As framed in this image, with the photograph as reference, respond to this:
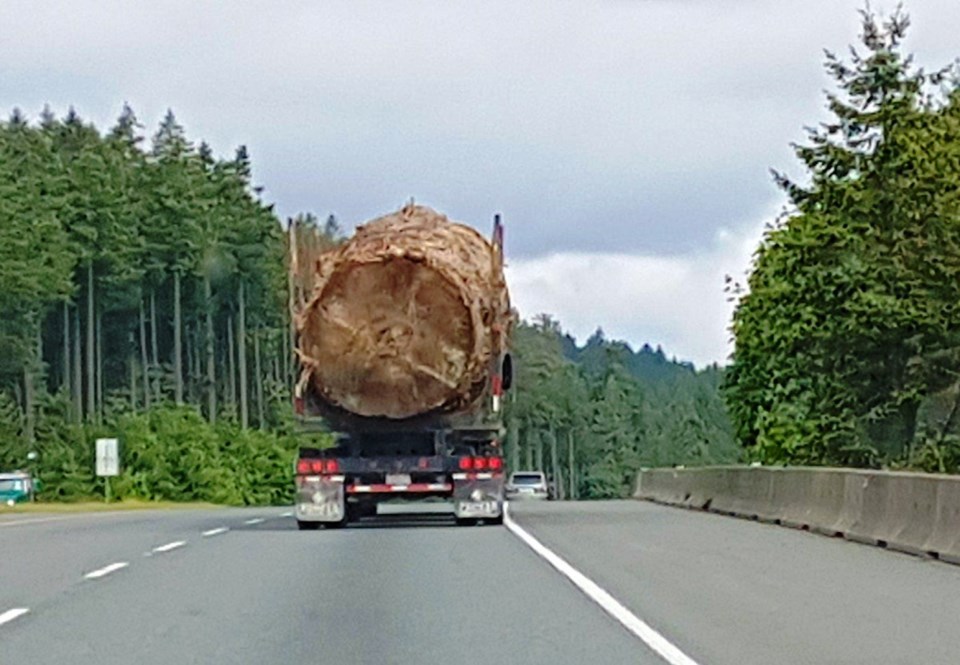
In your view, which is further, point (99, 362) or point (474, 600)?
point (99, 362)

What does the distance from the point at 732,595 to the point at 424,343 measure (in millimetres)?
12257

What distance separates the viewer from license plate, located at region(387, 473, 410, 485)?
2914 cm

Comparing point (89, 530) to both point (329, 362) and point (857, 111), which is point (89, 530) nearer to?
point (329, 362)

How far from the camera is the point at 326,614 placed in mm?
16062

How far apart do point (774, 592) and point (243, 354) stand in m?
115

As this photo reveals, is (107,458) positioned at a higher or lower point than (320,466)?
higher

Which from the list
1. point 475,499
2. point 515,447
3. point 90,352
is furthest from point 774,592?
point 515,447

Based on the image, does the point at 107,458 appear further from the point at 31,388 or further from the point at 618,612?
the point at 618,612

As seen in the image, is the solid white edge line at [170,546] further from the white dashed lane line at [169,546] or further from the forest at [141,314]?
the forest at [141,314]

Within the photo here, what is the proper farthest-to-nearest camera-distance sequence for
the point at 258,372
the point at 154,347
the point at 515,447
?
1. the point at 515,447
2. the point at 258,372
3. the point at 154,347

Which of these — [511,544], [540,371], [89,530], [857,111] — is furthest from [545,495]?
[540,371]

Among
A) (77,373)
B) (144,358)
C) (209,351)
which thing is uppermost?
(209,351)

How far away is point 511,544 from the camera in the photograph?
24969 mm

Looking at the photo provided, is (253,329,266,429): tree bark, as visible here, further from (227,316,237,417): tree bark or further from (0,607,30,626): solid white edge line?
(0,607,30,626): solid white edge line
